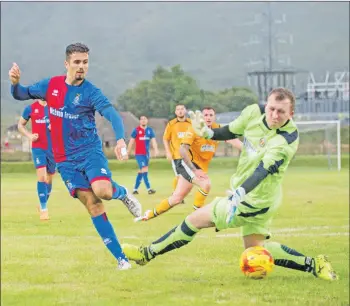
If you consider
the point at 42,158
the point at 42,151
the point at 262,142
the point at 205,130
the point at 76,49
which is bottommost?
the point at 42,158

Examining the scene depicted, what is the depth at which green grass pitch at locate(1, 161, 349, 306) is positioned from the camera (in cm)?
695

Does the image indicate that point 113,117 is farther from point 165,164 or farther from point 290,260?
point 165,164

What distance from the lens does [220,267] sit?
8.48m

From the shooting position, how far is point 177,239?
7.74m

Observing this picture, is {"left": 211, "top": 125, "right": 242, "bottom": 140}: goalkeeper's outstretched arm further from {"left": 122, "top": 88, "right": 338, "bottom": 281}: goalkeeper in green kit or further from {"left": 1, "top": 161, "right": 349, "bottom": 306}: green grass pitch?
{"left": 1, "top": 161, "right": 349, "bottom": 306}: green grass pitch

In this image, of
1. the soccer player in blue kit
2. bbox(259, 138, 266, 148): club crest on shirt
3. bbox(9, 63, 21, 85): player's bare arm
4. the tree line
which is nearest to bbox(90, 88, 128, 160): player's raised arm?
the soccer player in blue kit

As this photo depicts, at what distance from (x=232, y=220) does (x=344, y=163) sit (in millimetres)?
37637

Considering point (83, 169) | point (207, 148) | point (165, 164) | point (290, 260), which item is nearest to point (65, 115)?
point (83, 169)

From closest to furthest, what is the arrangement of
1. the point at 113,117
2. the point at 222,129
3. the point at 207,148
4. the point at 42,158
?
the point at 222,129 → the point at 113,117 → the point at 207,148 → the point at 42,158

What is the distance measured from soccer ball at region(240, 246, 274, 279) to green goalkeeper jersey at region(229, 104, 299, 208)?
52 centimetres

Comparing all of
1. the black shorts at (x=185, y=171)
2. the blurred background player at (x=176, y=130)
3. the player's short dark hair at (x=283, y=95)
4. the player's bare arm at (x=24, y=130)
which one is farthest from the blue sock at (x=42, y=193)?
the player's short dark hair at (x=283, y=95)

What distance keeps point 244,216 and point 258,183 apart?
52 cm

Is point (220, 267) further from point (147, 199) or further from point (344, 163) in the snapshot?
point (344, 163)

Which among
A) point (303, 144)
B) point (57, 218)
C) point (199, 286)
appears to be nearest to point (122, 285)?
point (199, 286)
